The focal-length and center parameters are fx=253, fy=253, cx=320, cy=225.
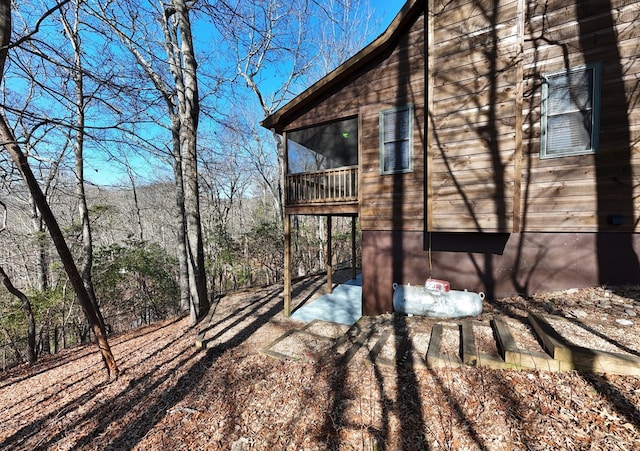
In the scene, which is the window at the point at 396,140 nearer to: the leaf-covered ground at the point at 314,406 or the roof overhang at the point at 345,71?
the roof overhang at the point at 345,71

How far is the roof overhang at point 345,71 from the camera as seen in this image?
5.44 meters

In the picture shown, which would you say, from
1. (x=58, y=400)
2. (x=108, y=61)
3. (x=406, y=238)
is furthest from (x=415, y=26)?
(x=58, y=400)

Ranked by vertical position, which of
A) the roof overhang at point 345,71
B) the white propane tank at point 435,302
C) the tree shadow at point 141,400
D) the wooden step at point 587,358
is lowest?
the tree shadow at point 141,400

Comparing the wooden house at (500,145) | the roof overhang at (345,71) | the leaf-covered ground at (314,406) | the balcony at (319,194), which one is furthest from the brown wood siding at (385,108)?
the leaf-covered ground at (314,406)

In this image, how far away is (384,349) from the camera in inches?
147

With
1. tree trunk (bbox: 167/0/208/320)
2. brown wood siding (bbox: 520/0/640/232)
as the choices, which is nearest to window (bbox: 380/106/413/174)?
brown wood siding (bbox: 520/0/640/232)

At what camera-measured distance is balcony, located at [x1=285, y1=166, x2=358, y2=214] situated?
627 cm

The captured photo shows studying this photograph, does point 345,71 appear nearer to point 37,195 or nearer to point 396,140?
point 396,140

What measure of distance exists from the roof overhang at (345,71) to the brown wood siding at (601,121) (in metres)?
2.20

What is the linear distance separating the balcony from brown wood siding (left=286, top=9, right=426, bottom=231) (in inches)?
12.5

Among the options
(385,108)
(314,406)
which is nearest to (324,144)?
(385,108)

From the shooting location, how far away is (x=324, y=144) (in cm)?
869

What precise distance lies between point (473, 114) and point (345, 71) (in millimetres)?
3097

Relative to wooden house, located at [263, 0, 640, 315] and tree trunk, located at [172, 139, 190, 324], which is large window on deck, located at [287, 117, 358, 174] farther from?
tree trunk, located at [172, 139, 190, 324]
